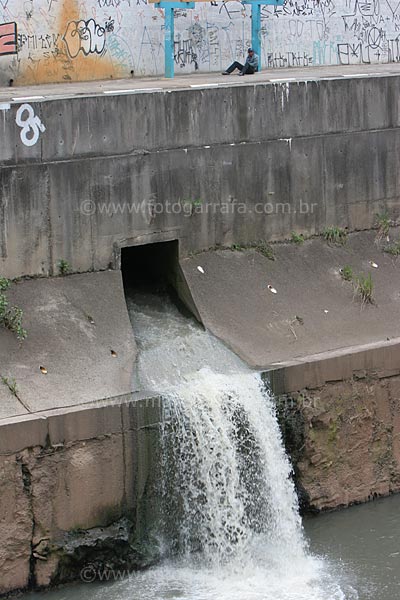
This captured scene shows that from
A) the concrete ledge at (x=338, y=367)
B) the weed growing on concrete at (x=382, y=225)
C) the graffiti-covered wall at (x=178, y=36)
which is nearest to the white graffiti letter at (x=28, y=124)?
the concrete ledge at (x=338, y=367)

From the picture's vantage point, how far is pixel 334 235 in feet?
49.3

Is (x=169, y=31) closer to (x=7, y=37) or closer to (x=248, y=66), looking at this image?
(x=248, y=66)

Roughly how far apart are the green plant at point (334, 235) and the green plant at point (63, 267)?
11.3 feet

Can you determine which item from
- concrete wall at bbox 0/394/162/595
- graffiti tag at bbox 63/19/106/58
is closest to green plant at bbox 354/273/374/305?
concrete wall at bbox 0/394/162/595

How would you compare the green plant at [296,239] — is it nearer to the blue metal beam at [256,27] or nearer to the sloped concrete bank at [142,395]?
the sloped concrete bank at [142,395]

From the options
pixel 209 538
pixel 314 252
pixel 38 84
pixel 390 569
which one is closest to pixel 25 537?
pixel 209 538

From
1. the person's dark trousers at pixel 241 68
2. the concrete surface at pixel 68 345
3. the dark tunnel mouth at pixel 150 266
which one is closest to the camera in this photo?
the concrete surface at pixel 68 345

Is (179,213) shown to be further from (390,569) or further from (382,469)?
(390,569)

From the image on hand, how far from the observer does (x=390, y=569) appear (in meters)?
11.7

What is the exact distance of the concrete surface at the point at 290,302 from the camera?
13.2m

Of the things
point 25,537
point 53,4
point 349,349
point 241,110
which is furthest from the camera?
point 53,4

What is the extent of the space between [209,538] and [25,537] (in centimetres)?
178

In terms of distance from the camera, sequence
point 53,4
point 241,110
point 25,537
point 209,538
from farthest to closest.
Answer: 1. point 53,4
2. point 241,110
3. point 209,538
4. point 25,537

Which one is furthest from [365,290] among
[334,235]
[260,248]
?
[260,248]
